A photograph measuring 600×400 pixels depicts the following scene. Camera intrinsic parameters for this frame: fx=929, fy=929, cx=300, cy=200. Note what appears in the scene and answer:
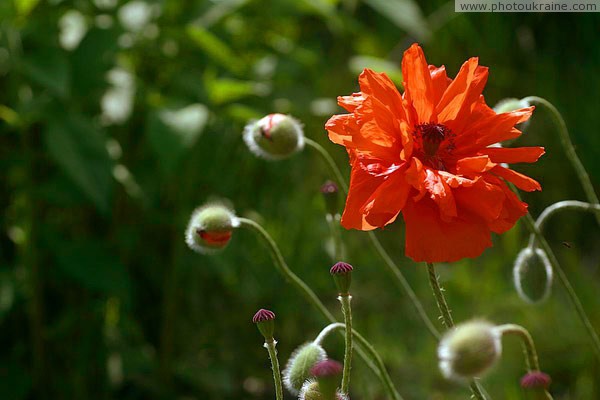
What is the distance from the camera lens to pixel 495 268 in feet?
8.66

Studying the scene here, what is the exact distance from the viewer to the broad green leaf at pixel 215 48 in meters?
1.95

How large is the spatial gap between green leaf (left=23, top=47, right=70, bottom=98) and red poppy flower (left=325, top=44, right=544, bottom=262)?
0.96m

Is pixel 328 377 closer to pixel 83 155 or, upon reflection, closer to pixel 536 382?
pixel 536 382

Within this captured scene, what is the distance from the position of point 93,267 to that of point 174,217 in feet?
0.77

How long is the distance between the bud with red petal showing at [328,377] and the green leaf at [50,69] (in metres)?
1.15

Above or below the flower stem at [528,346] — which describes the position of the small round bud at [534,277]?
above

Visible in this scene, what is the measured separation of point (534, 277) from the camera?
117 cm

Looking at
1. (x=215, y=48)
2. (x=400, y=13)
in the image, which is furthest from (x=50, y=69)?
(x=400, y=13)

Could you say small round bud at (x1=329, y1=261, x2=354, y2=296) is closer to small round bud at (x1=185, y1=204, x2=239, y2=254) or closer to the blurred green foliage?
small round bud at (x1=185, y1=204, x2=239, y2=254)

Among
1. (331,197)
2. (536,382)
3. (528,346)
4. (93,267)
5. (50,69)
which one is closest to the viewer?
(536,382)

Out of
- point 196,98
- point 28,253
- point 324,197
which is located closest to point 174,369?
point 28,253

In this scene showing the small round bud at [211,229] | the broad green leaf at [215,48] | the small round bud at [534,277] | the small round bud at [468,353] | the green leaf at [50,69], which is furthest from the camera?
the broad green leaf at [215,48]

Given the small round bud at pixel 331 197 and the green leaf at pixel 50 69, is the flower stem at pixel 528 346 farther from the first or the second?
the green leaf at pixel 50 69

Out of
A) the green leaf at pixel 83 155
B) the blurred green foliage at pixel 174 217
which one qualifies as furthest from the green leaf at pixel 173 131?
the green leaf at pixel 83 155
